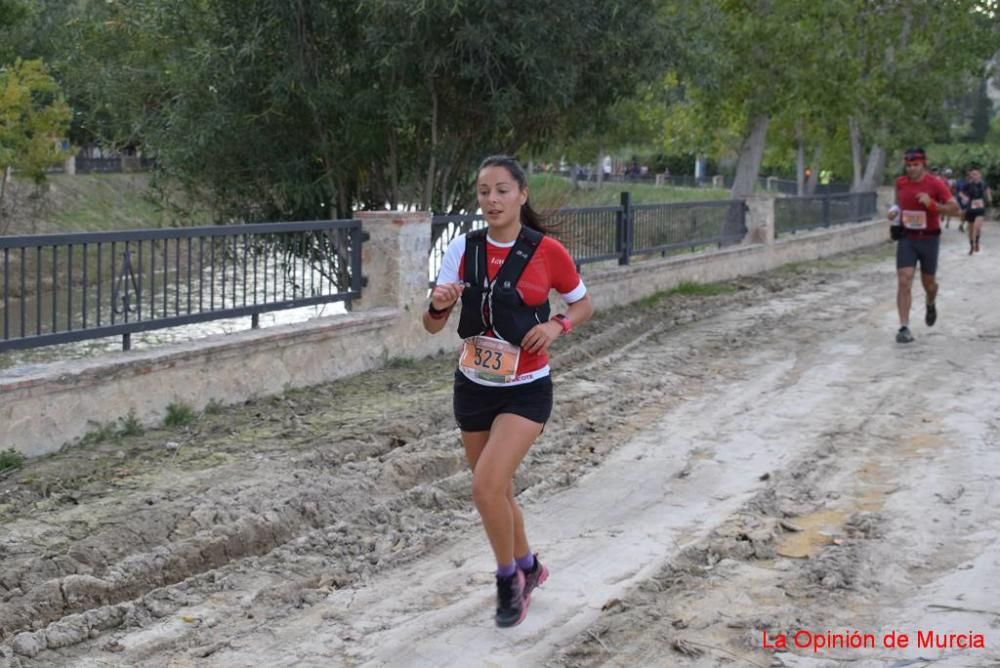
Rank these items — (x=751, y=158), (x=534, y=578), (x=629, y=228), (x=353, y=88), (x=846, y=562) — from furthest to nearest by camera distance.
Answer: (x=751, y=158) → (x=629, y=228) → (x=353, y=88) → (x=846, y=562) → (x=534, y=578)

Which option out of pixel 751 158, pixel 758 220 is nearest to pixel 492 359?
pixel 758 220

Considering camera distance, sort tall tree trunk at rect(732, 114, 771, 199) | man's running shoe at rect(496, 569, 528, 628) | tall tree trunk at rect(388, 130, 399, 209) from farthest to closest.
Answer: tall tree trunk at rect(732, 114, 771, 199) < tall tree trunk at rect(388, 130, 399, 209) < man's running shoe at rect(496, 569, 528, 628)

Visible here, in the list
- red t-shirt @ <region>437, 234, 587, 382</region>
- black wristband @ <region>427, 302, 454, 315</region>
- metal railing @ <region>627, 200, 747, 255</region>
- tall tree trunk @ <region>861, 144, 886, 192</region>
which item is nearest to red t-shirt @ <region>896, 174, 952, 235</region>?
metal railing @ <region>627, 200, 747, 255</region>

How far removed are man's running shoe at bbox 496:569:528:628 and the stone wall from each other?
12.6 feet

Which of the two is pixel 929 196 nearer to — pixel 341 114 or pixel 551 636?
pixel 341 114

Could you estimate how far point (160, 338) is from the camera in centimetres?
1097

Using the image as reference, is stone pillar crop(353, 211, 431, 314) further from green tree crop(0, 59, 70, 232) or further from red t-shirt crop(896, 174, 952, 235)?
green tree crop(0, 59, 70, 232)

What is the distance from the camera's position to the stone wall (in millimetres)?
8297

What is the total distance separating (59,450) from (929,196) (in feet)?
29.9

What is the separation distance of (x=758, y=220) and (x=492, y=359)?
17.9m

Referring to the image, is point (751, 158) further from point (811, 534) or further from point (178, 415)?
point (811, 534)

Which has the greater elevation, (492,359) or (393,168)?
(393,168)

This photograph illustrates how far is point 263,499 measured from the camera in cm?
753

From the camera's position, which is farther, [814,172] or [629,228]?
[814,172]
